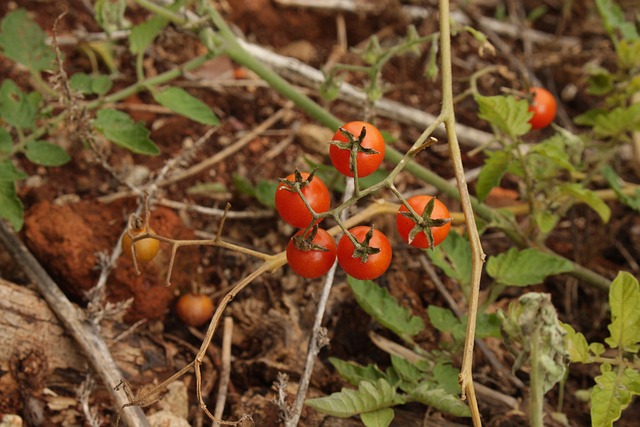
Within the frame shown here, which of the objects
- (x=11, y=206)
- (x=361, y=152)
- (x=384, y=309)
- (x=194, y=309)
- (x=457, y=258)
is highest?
(x=361, y=152)

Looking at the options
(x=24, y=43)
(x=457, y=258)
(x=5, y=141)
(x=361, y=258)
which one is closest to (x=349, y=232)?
(x=361, y=258)

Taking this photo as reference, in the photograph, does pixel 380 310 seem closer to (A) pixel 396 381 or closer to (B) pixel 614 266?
→ (A) pixel 396 381

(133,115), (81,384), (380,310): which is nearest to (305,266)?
(380,310)

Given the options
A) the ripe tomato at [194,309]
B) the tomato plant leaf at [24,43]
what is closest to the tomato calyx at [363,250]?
the ripe tomato at [194,309]

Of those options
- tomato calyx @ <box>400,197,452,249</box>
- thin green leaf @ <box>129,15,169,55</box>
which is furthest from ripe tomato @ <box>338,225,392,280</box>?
thin green leaf @ <box>129,15,169,55</box>

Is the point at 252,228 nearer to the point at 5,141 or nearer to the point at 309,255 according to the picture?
the point at 5,141

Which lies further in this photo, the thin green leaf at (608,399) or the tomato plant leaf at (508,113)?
the tomato plant leaf at (508,113)

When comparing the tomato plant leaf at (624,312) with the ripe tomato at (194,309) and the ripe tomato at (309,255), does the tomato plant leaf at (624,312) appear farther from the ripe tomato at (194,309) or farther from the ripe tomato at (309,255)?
the ripe tomato at (194,309)
